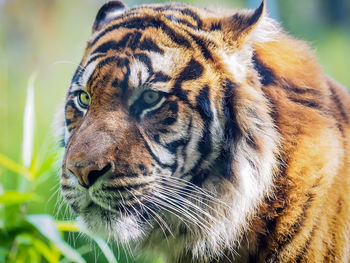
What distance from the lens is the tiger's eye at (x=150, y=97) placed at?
2.69 feet

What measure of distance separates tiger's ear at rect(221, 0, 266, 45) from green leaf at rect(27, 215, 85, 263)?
0.72 metres

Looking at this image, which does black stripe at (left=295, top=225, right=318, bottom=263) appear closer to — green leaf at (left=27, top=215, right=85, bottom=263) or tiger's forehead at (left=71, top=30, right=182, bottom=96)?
tiger's forehead at (left=71, top=30, right=182, bottom=96)

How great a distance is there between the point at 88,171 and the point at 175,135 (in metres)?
0.19

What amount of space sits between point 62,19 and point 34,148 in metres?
0.78

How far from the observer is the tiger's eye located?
0.82 meters

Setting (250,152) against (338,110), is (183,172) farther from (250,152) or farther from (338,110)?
(338,110)

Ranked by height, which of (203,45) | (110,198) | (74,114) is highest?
(203,45)

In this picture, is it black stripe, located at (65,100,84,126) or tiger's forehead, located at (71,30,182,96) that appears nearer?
tiger's forehead, located at (71,30,182,96)

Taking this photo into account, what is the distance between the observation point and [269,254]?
2.78ft

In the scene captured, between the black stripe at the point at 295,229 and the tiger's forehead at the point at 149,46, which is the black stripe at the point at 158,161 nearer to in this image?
the tiger's forehead at the point at 149,46

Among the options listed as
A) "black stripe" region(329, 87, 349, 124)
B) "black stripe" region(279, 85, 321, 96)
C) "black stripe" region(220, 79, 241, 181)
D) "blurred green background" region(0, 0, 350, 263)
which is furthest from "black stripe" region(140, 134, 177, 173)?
"blurred green background" region(0, 0, 350, 263)

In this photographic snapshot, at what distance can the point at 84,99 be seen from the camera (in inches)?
36.3

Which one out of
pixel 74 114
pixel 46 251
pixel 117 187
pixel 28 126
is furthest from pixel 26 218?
pixel 117 187

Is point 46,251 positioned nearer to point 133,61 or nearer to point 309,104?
point 133,61
